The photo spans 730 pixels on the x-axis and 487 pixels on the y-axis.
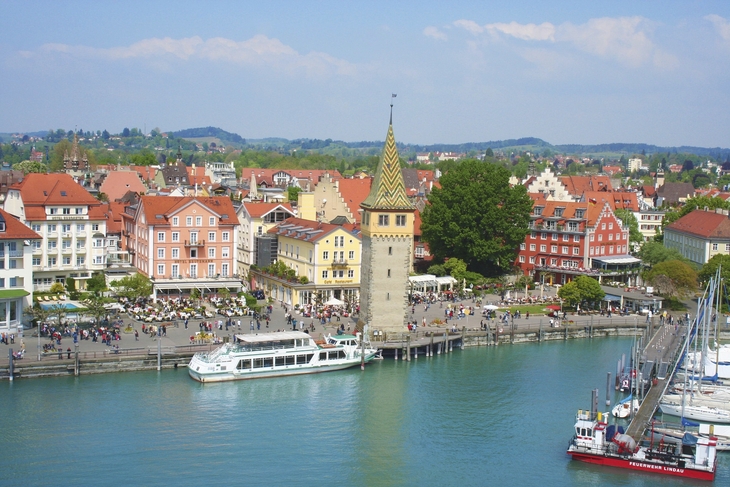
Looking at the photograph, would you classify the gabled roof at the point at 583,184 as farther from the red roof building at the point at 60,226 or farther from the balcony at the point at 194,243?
the red roof building at the point at 60,226

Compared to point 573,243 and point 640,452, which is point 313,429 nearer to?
point 640,452

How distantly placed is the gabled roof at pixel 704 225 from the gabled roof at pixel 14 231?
50.5m

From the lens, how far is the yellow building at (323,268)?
201ft

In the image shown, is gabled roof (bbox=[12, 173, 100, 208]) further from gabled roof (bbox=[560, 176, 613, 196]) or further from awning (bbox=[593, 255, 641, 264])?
gabled roof (bbox=[560, 176, 613, 196])

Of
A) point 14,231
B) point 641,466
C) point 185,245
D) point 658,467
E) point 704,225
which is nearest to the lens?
point 658,467

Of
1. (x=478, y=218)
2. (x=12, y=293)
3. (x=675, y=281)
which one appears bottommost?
(x=12, y=293)

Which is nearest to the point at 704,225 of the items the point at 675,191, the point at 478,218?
the point at 478,218

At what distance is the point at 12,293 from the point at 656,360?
3319 cm

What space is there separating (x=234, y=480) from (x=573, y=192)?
87.0 m

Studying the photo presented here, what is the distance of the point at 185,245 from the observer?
207 ft

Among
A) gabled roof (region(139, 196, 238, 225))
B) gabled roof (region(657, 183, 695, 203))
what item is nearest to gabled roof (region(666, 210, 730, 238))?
gabled roof (region(139, 196, 238, 225))

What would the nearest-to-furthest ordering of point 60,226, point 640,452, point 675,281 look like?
point 640,452 < point 60,226 < point 675,281

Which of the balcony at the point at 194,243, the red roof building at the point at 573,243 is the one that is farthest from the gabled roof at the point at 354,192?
the balcony at the point at 194,243

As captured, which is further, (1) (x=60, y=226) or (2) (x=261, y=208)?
(2) (x=261, y=208)
